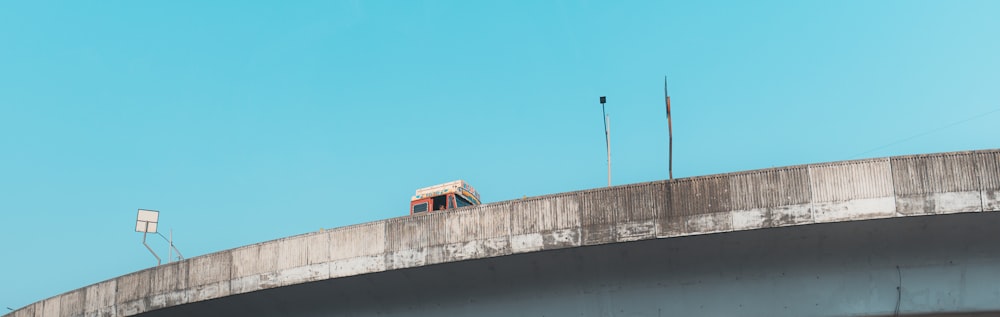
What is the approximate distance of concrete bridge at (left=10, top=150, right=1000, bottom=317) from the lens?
18016 millimetres

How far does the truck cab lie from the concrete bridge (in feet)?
38.6

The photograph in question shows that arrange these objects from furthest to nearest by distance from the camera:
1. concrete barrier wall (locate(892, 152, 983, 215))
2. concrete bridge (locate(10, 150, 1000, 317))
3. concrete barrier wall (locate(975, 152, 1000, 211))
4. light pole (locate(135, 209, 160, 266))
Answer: light pole (locate(135, 209, 160, 266))
concrete bridge (locate(10, 150, 1000, 317))
concrete barrier wall (locate(892, 152, 983, 215))
concrete barrier wall (locate(975, 152, 1000, 211))

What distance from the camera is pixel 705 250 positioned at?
19250 mm

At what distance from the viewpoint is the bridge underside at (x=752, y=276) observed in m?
18.0

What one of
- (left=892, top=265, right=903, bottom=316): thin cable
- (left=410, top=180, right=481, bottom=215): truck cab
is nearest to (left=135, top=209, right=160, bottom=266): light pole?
(left=410, top=180, right=481, bottom=215): truck cab

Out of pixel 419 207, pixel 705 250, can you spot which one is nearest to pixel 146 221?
pixel 419 207

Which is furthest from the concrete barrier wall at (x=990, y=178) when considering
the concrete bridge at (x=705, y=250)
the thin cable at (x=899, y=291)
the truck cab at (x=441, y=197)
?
the truck cab at (x=441, y=197)

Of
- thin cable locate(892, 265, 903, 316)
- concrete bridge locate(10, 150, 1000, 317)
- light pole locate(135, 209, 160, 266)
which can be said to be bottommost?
thin cable locate(892, 265, 903, 316)

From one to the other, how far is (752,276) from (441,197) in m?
17.3

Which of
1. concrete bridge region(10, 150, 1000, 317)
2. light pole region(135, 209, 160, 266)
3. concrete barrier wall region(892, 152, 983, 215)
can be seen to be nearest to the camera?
concrete barrier wall region(892, 152, 983, 215)

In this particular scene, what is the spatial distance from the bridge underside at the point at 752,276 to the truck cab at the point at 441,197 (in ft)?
41.2

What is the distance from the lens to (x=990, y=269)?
59.0 feet

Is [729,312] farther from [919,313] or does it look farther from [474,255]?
[474,255]

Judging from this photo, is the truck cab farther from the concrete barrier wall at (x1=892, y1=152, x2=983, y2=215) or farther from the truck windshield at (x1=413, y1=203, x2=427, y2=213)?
the concrete barrier wall at (x1=892, y1=152, x2=983, y2=215)
